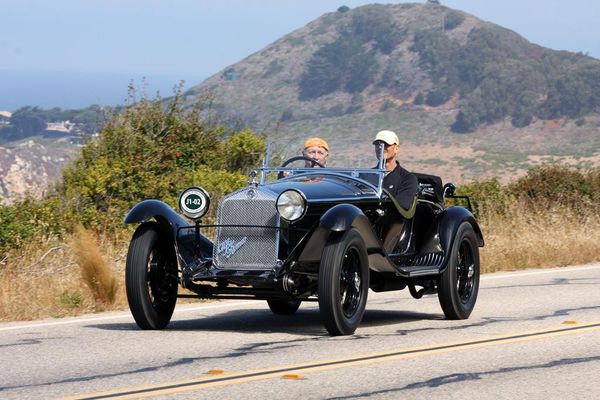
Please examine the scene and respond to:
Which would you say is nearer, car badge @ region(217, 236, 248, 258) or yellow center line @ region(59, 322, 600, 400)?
yellow center line @ region(59, 322, 600, 400)

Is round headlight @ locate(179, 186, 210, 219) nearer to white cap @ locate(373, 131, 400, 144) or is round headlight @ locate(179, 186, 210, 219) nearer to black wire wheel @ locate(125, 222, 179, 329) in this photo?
black wire wheel @ locate(125, 222, 179, 329)

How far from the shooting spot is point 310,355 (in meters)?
8.60

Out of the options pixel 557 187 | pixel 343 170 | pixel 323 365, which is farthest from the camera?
pixel 557 187

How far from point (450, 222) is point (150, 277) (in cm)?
286

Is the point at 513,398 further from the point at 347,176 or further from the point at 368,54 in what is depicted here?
the point at 368,54

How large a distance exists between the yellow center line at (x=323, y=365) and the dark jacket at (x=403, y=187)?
68.6 inches

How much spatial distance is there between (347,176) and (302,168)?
17.6 inches

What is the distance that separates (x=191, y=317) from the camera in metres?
11.4

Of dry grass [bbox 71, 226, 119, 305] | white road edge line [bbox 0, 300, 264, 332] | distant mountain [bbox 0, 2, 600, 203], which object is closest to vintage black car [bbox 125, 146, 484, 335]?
white road edge line [bbox 0, 300, 264, 332]

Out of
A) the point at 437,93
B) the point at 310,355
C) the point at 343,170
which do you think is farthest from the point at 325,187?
the point at 437,93

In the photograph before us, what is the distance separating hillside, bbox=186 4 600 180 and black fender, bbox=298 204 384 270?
98505 mm

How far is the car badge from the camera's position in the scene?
32.7 feet

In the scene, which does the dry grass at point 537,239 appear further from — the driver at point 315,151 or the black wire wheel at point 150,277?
the black wire wheel at point 150,277

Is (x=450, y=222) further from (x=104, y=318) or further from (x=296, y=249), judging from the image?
(x=104, y=318)
